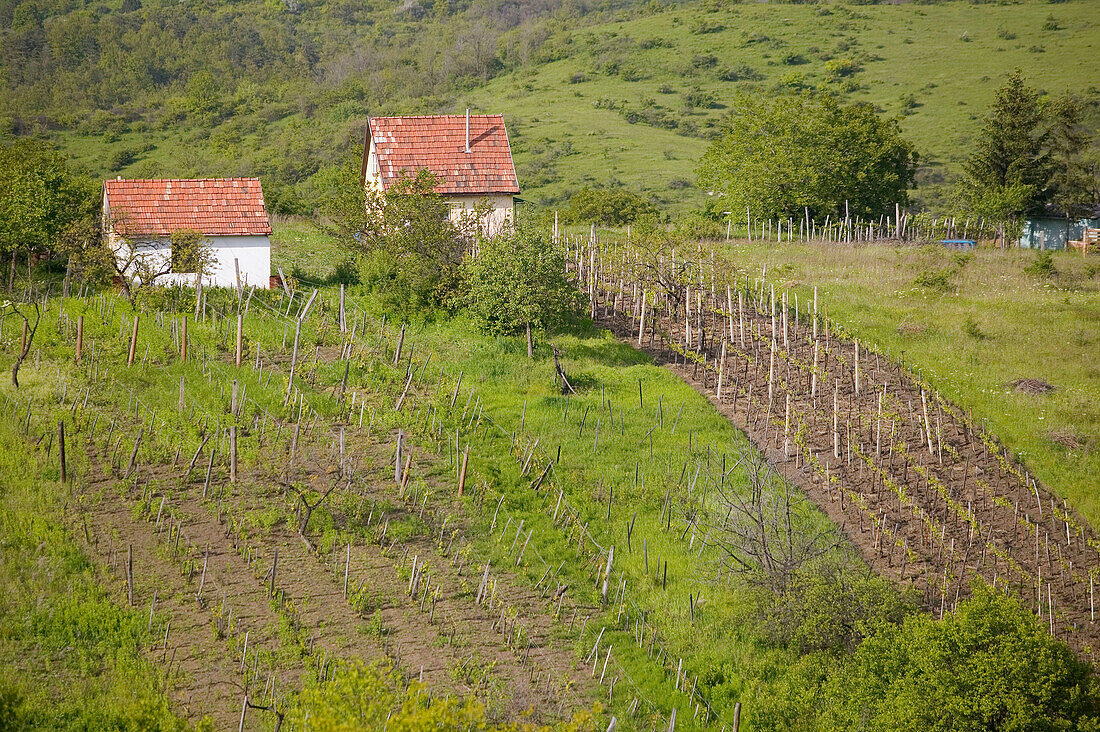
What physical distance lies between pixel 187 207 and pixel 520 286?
11707mm

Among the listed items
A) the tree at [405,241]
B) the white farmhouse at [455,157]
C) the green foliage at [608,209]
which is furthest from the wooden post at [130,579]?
the green foliage at [608,209]

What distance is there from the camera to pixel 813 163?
46125 millimetres

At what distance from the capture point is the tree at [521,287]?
28141mm

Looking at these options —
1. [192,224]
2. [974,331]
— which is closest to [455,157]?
[192,224]

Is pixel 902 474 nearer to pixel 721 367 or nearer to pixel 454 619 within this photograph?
pixel 721 367

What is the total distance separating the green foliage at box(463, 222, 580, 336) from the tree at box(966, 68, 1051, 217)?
27690 mm

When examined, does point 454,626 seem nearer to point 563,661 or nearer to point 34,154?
point 563,661

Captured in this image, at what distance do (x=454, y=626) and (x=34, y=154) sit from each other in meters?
25.6

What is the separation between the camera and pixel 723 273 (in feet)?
106

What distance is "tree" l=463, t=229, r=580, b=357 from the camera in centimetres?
2814

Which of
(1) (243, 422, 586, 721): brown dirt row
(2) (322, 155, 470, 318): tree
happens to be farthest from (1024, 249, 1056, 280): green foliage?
(1) (243, 422, 586, 721): brown dirt row

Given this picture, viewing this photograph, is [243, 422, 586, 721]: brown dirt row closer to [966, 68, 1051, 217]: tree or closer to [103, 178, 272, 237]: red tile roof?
[103, 178, 272, 237]: red tile roof

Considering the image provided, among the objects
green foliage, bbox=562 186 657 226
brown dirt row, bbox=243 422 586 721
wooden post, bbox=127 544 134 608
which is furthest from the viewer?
green foliage, bbox=562 186 657 226

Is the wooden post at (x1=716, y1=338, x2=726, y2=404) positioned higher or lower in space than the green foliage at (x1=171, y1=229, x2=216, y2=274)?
lower
